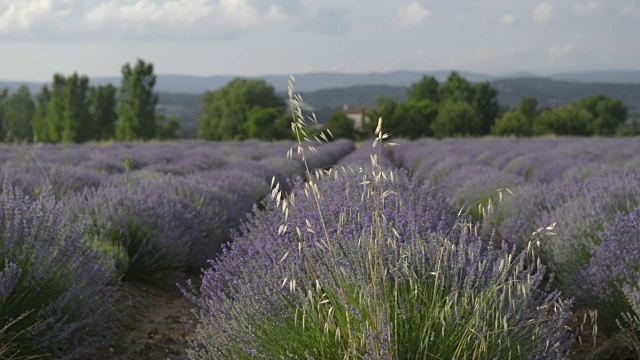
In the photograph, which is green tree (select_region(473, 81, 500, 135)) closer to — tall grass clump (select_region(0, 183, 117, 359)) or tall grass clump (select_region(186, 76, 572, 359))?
tall grass clump (select_region(0, 183, 117, 359))

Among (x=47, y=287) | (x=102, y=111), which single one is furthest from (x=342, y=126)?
(x=47, y=287)

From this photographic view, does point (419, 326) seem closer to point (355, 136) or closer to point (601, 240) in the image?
point (601, 240)

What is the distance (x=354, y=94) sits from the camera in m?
135

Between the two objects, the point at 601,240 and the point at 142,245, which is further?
the point at 142,245

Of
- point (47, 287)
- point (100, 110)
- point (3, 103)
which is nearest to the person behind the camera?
point (47, 287)

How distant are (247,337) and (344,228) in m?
0.71

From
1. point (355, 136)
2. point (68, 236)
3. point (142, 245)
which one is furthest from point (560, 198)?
point (355, 136)

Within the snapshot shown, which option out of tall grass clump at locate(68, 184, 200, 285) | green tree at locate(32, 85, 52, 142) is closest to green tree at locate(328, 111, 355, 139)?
green tree at locate(32, 85, 52, 142)

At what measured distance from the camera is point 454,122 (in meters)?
57.5

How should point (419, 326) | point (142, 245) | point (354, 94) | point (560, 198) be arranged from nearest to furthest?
point (419, 326), point (142, 245), point (560, 198), point (354, 94)

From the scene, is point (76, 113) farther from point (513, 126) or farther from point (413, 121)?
point (513, 126)

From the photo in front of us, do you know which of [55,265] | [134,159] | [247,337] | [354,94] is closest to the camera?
[247,337]

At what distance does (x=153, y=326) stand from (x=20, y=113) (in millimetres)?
67038

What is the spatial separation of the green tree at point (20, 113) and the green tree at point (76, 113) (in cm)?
1564
